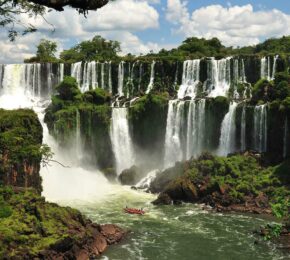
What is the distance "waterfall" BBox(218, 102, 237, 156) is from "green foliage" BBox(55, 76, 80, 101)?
1623 cm

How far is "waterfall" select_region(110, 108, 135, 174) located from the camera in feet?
158

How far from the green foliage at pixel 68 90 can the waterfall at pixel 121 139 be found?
5.39 metres

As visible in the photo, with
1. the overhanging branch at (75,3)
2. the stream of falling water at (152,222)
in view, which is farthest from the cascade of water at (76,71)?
the overhanging branch at (75,3)

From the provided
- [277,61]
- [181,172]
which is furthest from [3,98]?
[277,61]

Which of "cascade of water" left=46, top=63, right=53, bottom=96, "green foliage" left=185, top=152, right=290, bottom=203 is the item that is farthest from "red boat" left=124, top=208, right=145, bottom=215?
"cascade of water" left=46, top=63, right=53, bottom=96

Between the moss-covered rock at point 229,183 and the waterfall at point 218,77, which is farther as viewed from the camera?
the waterfall at point 218,77

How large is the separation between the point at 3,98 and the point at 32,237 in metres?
35.8

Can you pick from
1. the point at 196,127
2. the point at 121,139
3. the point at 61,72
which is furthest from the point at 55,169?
the point at 61,72

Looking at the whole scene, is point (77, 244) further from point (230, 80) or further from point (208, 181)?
point (230, 80)

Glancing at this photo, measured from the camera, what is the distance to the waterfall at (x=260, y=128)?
42.7 meters

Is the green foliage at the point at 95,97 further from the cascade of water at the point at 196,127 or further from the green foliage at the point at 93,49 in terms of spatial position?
the green foliage at the point at 93,49

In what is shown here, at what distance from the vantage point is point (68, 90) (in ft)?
167

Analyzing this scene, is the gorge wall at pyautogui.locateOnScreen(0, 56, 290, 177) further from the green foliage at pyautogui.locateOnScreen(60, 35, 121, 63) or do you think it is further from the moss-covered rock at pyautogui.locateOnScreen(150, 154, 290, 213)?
the green foliage at pyautogui.locateOnScreen(60, 35, 121, 63)

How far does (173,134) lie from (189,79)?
921 cm
